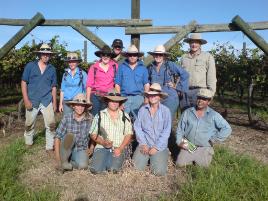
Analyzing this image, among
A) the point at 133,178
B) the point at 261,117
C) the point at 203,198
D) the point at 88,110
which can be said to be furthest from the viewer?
the point at 261,117

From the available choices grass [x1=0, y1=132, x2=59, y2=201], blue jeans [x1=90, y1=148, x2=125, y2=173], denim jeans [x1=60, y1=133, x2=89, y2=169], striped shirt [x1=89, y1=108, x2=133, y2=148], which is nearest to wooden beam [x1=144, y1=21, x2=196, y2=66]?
striped shirt [x1=89, y1=108, x2=133, y2=148]

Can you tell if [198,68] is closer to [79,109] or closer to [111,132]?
[111,132]

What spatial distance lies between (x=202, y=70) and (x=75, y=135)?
224cm

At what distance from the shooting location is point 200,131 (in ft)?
20.3

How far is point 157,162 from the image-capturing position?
5906 millimetres

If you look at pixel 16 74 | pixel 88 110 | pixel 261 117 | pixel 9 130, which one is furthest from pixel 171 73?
pixel 16 74

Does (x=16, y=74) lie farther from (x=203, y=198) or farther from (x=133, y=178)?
(x=203, y=198)

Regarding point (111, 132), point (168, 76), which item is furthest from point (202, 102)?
point (111, 132)

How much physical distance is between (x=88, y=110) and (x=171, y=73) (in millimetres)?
1448

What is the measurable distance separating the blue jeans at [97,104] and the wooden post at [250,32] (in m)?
2.70

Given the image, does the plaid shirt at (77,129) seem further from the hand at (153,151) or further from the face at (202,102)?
the face at (202,102)

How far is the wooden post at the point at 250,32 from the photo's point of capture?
7.01 meters

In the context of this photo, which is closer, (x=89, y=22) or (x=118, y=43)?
(x=118, y=43)

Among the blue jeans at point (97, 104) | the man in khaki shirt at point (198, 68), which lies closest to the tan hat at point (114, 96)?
the blue jeans at point (97, 104)
